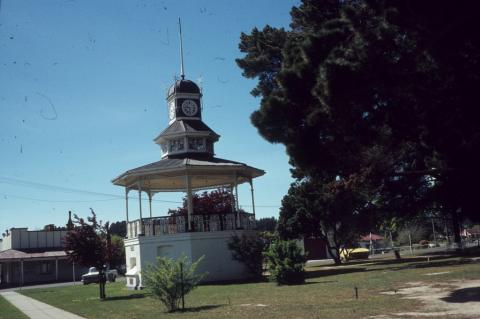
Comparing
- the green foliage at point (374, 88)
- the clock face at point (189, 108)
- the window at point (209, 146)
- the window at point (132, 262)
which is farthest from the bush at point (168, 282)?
the clock face at point (189, 108)


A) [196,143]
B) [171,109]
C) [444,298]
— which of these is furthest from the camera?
[171,109]

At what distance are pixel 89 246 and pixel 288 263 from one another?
9.05 metres

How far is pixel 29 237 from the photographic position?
60938 millimetres

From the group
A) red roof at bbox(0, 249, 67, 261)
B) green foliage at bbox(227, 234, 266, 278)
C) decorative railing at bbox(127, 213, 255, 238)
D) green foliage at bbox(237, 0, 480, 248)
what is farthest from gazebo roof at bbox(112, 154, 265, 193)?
red roof at bbox(0, 249, 67, 261)

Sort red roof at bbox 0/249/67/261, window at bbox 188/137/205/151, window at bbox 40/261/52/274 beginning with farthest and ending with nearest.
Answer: window at bbox 40/261/52/274
red roof at bbox 0/249/67/261
window at bbox 188/137/205/151

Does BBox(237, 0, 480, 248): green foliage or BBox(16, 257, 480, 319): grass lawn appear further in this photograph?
BBox(237, 0, 480, 248): green foliage

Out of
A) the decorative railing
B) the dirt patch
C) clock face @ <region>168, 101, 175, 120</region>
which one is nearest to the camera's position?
the dirt patch

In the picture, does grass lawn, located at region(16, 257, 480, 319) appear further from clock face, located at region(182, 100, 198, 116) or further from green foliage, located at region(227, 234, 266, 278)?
clock face, located at region(182, 100, 198, 116)

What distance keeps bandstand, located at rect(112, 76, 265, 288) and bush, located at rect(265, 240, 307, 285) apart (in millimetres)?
6457

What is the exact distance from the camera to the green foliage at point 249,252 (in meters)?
27.2

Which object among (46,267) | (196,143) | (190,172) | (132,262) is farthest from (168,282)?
(46,267)

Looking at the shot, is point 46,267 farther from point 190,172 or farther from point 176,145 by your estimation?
point 190,172

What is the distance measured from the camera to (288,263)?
21.5m

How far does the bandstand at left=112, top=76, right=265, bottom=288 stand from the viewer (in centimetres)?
2744
